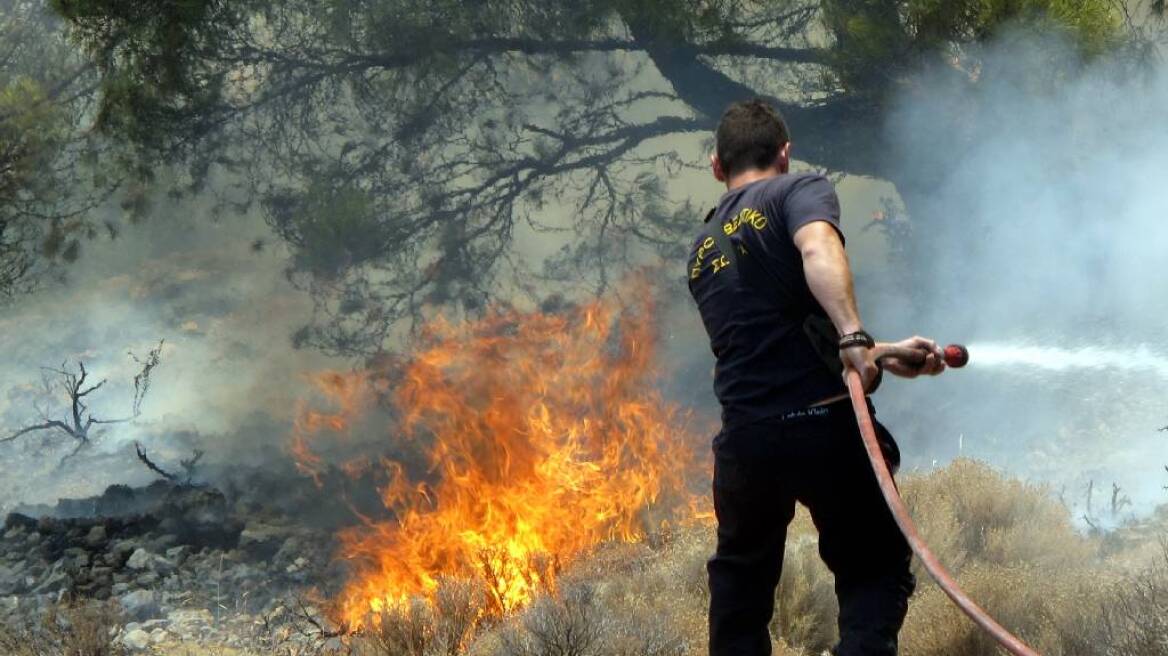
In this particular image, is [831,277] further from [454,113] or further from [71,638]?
[454,113]

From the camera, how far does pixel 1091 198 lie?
353 inches

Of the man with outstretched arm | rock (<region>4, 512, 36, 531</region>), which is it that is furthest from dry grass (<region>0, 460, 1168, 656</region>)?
rock (<region>4, 512, 36, 531</region>)

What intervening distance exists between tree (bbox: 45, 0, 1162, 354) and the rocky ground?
206 cm

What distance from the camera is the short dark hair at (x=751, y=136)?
Answer: 3.36m

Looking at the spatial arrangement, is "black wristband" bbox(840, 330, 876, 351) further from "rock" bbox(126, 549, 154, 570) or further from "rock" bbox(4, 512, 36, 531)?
"rock" bbox(4, 512, 36, 531)

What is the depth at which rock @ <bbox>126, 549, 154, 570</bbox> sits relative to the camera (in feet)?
24.7

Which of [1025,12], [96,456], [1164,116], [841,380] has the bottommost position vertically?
[841,380]

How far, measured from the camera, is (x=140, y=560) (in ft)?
24.9

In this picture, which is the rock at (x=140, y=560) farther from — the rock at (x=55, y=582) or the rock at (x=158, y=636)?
the rock at (x=158, y=636)

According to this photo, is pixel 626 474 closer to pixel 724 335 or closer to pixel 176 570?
pixel 176 570

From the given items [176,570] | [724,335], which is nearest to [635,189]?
[176,570]

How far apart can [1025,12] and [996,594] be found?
4.99 m

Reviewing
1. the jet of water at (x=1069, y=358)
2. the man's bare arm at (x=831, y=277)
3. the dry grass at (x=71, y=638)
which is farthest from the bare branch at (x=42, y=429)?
the man's bare arm at (x=831, y=277)

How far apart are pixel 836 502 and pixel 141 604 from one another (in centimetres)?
522
